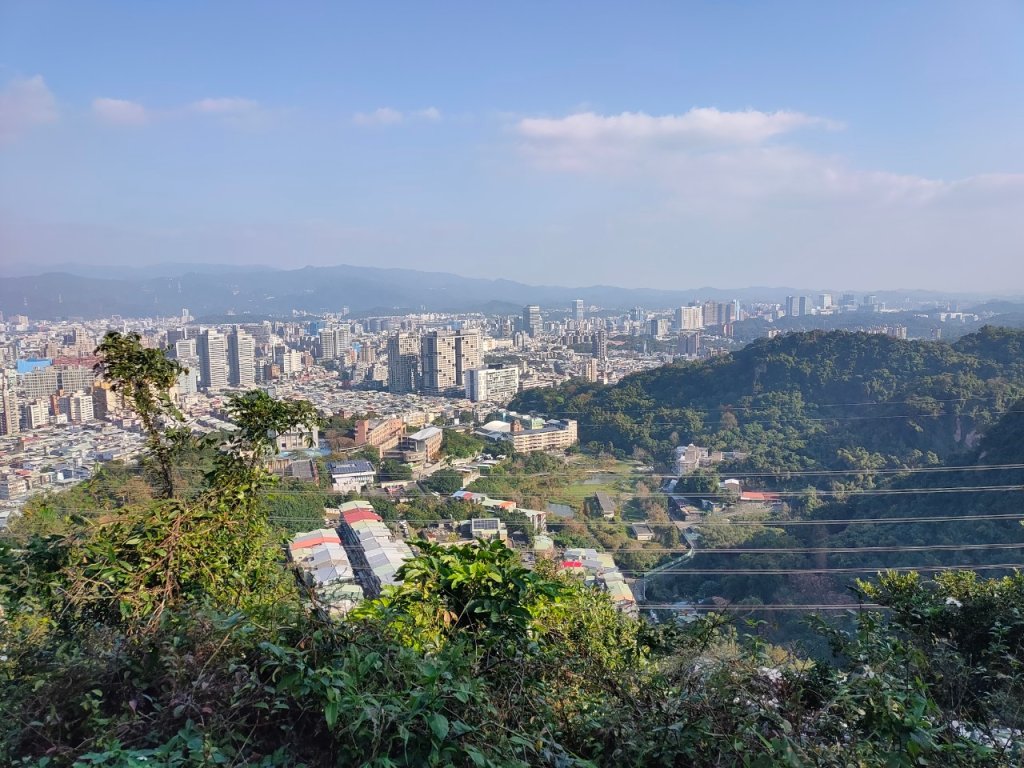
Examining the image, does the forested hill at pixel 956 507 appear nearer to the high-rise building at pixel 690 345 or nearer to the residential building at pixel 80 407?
the residential building at pixel 80 407

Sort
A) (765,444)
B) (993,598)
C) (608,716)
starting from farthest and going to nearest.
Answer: (765,444), (993,598), (608,716)

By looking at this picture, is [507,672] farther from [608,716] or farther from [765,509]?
[765,509]

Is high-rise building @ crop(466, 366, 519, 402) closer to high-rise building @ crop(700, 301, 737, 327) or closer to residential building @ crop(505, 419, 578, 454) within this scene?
residential building @ crop(505, 419, 578, 454)

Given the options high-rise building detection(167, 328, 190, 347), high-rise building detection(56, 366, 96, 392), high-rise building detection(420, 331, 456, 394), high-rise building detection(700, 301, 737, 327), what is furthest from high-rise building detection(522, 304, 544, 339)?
high-rise building detection(56, 366, 96, 392)

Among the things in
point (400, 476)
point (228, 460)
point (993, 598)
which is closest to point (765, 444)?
point (400, 476)

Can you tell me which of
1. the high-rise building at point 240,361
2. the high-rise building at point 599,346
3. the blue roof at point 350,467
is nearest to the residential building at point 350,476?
the blue roof at point 350,467
